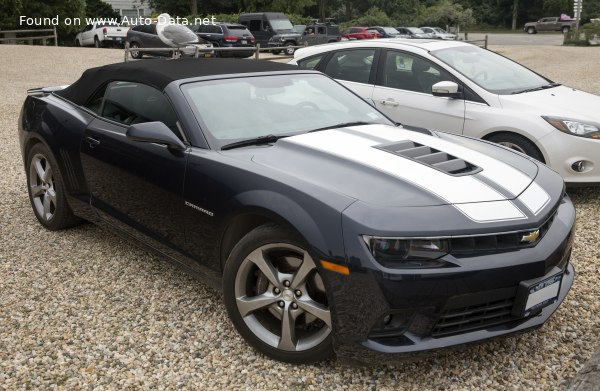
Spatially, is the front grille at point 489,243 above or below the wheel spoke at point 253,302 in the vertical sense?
above

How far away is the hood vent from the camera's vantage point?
3.15 m

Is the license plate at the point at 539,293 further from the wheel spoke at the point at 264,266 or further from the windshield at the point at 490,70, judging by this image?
the windshield at the point at 490,70

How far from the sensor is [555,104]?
5.78m

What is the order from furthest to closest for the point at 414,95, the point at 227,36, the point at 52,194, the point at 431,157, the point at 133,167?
the point at 227,36
the point at 414,95
the point at 52,194
the point at 133,167
the point at 431,157

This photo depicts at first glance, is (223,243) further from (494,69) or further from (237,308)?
(494,69)

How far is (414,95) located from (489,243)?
3.83m

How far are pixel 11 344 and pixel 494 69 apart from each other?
16.7 ft

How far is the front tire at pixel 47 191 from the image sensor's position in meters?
4.68

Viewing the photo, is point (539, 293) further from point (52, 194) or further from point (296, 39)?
point (296, 39)

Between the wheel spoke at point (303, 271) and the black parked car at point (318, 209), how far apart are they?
0.03 feet

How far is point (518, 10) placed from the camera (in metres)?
67.2

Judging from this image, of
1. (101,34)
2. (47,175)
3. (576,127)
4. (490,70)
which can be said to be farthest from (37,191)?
(101,34)

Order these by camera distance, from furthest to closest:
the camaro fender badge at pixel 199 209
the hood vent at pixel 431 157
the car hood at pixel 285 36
→ the car hood at pixel 285 36 < the camaro fender badge at pixel 199 209 < the hood vent at pixel 431 157

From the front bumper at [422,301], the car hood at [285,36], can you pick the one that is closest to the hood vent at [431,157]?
the front bumper at [422,301]
